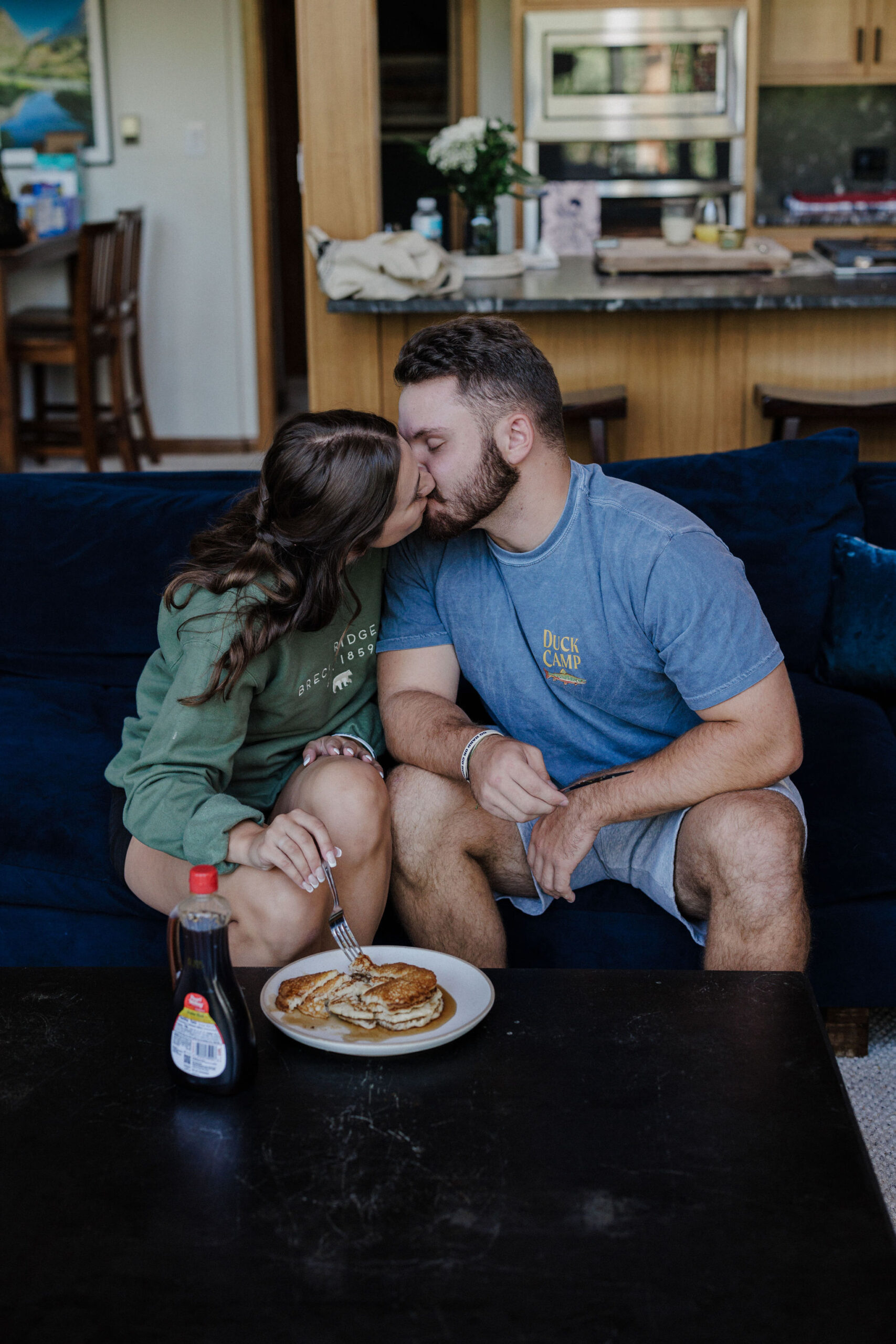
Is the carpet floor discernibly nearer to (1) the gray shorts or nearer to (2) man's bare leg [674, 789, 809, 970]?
(2) man's bare leg [674, 789, 809, 970]

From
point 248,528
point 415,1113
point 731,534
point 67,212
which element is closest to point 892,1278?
point 415,1113

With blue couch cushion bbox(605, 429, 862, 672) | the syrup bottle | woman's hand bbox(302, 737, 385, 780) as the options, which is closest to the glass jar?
blue couch cushion bbox(605, 429, 862, 672)

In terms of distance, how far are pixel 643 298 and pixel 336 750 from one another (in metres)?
1.94

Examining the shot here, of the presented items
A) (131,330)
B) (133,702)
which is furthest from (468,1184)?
(131,330)

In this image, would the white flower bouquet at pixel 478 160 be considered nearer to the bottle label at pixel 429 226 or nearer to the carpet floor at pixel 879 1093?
the bottle label at pixel 429 226

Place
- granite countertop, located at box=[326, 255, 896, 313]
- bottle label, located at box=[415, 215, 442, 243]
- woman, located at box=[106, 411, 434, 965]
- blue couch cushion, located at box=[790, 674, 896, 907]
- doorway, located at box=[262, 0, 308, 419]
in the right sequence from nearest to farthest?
woman, located at box=[106, 411, 434, 965]
blue couch cushion, located at box=[790, 674, 896, 907]
granite countertop, located at box=[326, 255, 896, 313]
bottle label, located at box=[415, 215, 442, 243]
doorway, located at box=[262, 0, 308, 419]

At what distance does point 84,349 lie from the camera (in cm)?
550

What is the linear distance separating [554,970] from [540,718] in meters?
0.54

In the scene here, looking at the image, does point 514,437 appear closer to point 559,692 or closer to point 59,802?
point 559,692

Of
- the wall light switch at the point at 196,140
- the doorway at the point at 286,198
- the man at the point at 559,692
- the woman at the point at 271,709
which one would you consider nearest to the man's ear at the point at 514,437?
the man at the point at 559,692

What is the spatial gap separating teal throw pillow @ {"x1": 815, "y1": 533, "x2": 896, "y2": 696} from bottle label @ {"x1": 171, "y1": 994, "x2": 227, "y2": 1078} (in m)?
1.48

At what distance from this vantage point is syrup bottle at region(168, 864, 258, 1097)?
1172 mm

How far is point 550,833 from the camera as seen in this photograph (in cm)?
175

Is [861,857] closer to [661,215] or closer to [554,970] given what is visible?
[554,970]
